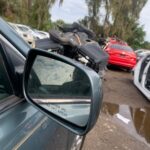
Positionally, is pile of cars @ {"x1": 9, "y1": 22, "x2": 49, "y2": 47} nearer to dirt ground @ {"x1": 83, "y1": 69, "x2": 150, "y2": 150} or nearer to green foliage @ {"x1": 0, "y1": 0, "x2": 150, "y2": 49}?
dirt ground @ {"x1": 83, "y1": 69, "x2": 150, "y2": 150}

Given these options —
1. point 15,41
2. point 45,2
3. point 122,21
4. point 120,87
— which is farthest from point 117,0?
point 15,41

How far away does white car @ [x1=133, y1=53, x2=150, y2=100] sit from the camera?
9734 millimetres

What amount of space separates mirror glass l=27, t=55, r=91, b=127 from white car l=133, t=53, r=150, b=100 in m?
7.61

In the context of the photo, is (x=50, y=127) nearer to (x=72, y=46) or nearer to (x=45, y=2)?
(x=72, y=46)

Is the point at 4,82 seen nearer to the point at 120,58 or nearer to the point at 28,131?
the point at 28,131

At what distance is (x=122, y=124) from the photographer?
22.3 ft

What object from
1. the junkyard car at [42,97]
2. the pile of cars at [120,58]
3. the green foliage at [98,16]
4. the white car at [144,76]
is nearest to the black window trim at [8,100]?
the junkyard car at [42,97]

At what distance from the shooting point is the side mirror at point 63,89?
1530 mm

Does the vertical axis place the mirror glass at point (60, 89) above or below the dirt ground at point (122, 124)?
above

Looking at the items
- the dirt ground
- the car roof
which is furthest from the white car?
the car roof

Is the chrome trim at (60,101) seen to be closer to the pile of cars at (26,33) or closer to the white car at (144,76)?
the pile of cars at (26,33)

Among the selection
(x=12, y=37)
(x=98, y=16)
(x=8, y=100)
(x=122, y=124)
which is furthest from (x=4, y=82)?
(x=98, y=16)

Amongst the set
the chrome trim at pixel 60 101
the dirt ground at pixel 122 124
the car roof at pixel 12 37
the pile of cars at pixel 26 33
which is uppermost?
the car roof at pixel 12 37

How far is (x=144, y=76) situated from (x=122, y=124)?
11.4ft
